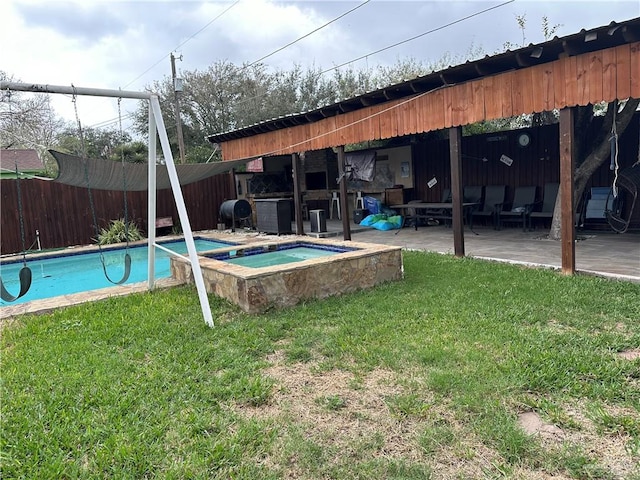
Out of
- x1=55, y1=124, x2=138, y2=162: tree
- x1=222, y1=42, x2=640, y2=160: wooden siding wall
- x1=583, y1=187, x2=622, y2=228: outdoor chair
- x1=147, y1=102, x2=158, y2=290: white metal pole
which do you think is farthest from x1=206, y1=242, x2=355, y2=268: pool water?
x1=55, y1=124, x2=138, y2=162: tree

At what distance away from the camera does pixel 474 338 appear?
3369 mm

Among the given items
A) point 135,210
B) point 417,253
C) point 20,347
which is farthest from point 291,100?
point 20,347

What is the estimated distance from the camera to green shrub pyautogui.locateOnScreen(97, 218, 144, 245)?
33.1ft

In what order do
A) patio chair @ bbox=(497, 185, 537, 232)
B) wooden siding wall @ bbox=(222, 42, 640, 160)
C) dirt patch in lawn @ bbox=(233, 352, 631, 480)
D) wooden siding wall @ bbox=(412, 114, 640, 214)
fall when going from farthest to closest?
patio chair @ bbox=(497, 185, 537, 232), wooden siding wall @ bbox=(412, 114, 640, 214), wooden siding wall @ bbox=(222, 42, 640, 160), dirt patch in lawn @ bbox=(233, 352, 631, 480)

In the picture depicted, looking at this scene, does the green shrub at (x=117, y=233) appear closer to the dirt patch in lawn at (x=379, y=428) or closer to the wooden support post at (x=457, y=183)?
the wooden support post at (x=457, y=183)

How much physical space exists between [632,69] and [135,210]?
10.3 m

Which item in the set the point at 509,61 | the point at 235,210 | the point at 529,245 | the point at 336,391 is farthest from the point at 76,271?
the point at 529,245

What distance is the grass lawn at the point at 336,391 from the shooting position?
6.78 feet

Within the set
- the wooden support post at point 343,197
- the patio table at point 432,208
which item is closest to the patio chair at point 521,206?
the patio table at point 432,208

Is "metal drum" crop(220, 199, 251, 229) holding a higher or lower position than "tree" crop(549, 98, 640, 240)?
lower

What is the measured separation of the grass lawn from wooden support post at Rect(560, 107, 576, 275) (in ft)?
2.89

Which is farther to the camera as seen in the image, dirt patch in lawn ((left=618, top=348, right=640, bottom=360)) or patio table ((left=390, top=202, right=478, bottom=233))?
patio table ((left=390, top=202, right=478, bottom=233))

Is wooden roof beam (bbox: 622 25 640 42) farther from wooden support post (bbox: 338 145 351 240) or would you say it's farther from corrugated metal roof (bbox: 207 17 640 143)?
wooden support post (bbox: 338 145 351 240)

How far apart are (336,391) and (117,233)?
29.1 ft
